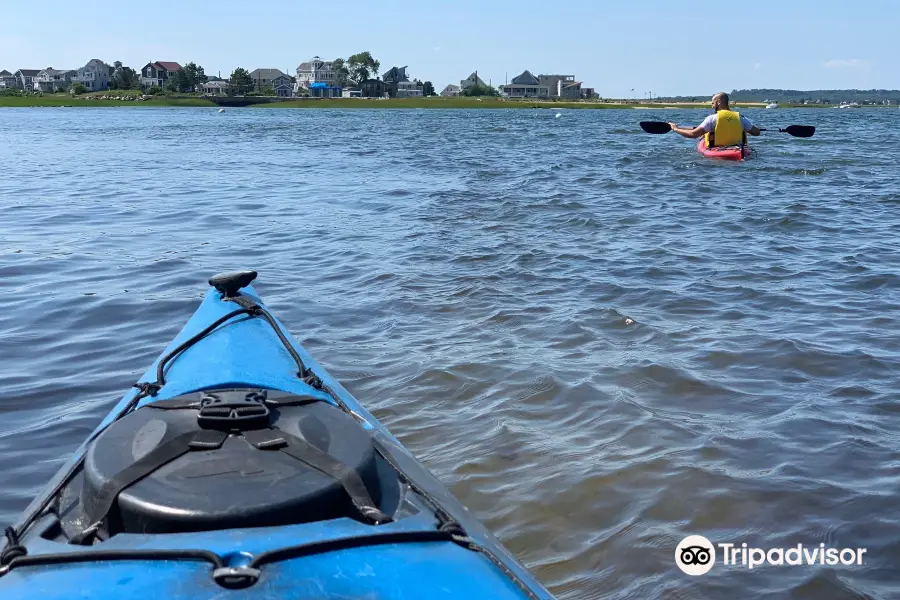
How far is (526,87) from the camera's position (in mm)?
135375

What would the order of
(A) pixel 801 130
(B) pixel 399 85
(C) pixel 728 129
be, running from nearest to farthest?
(C) pixel 728 129
(A) pixel 801 130
(B) pixel 399 85

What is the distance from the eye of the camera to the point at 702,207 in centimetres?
1097

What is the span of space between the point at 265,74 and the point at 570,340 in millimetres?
131423

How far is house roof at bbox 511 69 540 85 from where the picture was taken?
136000 millimetres

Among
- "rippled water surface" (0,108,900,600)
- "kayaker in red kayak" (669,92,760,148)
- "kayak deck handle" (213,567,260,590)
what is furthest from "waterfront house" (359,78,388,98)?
"kayak deck handle" (213,567,260,590)

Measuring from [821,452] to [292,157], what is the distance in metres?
18.8

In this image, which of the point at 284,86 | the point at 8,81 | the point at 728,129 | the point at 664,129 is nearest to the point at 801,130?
the point at 728,129

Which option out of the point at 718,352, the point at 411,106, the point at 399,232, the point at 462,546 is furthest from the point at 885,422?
the point at 411,106

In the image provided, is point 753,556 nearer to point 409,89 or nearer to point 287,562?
A: point 287,562

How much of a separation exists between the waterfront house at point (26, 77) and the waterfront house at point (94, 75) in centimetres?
1698

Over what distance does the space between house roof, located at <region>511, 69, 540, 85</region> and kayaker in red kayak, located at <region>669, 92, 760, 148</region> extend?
125 metres

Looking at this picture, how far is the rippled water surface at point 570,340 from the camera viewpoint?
3.41m

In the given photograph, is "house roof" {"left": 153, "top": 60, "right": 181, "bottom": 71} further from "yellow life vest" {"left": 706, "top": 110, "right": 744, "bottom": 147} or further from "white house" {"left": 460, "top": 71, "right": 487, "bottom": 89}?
"yellow life vest" {"left": 706, "top": 110, "right": 744, "bottom": 147}

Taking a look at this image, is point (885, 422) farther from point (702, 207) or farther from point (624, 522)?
point (702, 207)
